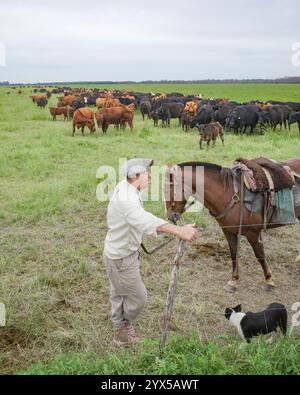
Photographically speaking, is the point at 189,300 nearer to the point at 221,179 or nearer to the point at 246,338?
the point at 246,338

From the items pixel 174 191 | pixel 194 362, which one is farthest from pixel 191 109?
pixel 194 362

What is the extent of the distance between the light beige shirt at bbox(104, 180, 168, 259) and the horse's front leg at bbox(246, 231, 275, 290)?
72.4 inches

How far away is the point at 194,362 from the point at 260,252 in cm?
220

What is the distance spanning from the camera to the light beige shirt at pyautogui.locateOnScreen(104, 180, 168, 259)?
312cm

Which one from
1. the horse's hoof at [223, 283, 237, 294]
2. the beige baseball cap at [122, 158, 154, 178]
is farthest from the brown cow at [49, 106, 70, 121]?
the beige baseball cap at [122, 158, 154, 178]

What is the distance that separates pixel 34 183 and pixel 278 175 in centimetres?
620

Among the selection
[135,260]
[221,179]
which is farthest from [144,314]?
[221,179]

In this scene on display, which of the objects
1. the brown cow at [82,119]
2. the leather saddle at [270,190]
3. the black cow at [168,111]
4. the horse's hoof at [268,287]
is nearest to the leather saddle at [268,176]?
the leather saddle at [270,190]

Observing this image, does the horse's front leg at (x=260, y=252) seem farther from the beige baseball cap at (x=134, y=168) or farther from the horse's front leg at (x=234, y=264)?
the beige baseball cap at (x=134, y=168)

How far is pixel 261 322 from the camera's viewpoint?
3768 millimetres

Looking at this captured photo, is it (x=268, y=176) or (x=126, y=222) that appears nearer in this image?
(x=126, y=222)

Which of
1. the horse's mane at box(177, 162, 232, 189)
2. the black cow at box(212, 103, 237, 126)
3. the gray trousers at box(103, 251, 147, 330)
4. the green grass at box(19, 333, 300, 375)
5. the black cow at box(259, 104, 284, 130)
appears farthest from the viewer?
the black cow at box(212, 103, 237, 126)

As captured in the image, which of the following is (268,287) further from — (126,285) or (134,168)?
(134,168)

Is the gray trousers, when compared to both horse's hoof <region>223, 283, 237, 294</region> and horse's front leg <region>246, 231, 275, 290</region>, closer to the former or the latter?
horse's hoof <region>223, 283, 237, 294</region>
